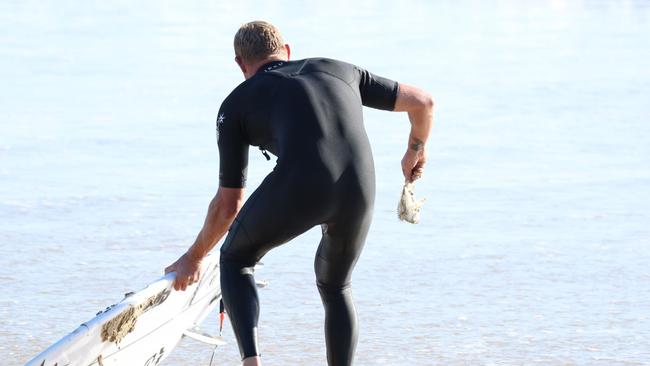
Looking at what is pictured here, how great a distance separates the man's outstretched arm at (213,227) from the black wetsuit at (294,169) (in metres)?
0.06

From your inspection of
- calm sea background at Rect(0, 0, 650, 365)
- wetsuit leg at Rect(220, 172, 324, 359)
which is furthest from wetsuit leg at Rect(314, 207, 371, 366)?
calm sea background at Rect(0, 0, 650, 365)

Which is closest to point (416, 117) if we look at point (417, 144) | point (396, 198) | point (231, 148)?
point (417, 144)

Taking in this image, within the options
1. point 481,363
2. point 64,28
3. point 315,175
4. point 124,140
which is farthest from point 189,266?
point 64,28

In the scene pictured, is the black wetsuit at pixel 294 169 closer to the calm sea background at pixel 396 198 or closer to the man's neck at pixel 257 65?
the man's neck at pixel 257 65

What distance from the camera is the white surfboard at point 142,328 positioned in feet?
14.9

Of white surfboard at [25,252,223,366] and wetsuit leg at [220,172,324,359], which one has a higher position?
wetsuit leg at [220,172,324,359]

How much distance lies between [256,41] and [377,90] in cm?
51

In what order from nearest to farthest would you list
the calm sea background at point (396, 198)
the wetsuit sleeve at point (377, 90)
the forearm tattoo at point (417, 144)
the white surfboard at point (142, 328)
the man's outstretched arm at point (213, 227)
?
the white surfboard at point (142, 328) < the man's outstretched arm at point (213, 227) < the wetsuit sleeve at point (377, 90) < the forearm tattoo at point (417, 144) < the calm sea background at point (396, 198)

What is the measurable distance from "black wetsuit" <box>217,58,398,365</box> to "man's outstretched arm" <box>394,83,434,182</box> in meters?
0.21

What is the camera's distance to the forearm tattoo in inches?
201

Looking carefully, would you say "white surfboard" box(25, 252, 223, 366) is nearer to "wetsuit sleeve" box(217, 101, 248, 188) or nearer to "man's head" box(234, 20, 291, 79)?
"wetsuit sleeve" box(217, 101, 248, 188)

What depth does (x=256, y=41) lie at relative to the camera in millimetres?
4754

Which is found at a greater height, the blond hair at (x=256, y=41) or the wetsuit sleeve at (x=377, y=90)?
the blond hair at (x=256, y=41)

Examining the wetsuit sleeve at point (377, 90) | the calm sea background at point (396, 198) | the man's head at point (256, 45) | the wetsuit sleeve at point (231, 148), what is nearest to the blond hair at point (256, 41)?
the man's head at point (256, 45)
